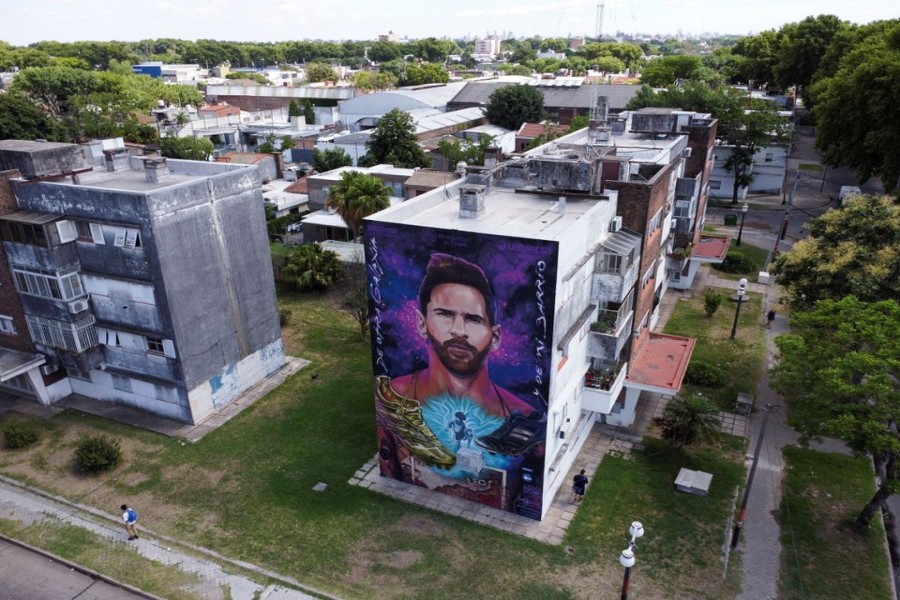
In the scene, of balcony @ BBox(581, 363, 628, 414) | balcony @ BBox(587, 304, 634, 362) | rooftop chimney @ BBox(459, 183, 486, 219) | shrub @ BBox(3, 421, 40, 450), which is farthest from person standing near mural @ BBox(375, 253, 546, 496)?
shrub @ BBox(3, 421, 40, 450)

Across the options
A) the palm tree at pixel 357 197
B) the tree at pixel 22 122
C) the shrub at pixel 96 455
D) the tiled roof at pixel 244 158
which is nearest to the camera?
the shrub at pixel 96 455

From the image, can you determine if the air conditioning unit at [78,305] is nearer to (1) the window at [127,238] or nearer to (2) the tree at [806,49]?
(1) the window at [127,238]

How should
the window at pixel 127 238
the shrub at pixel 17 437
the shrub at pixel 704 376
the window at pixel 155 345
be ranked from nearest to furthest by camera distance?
the window at pixel 127 238 < the shrub at pixel 17 437 < the window at pixel 155 345 < the shrub at pixel 704 376

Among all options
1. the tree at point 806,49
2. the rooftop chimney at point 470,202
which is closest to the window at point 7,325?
the rooftop chimney at point 470,202

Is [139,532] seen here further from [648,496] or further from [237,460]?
[648,496]

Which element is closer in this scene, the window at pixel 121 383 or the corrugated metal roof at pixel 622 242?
the corrugated metal roof at pixel 622 242

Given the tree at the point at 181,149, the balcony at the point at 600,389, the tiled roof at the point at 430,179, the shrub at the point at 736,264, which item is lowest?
the shrub at the point at 736,264

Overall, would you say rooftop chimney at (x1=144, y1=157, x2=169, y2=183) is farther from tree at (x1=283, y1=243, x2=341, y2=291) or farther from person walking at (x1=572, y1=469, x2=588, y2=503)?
person walking at (x1=572, y1=469, x2=588, y2=503)
